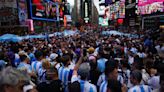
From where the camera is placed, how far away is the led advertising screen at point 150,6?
157 ft

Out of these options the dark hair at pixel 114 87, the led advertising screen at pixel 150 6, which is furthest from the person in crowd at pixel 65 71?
the led advertising screen at pixel 150 6

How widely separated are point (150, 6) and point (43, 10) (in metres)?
29.2

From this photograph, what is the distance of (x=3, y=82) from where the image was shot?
3428mm

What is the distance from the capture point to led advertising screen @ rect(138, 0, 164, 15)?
47781 millimetres

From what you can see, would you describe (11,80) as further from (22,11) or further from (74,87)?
(22,11)

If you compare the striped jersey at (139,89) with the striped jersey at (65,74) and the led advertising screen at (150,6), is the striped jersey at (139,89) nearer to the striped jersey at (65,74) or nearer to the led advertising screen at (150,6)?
the striped jersey at (65,74)

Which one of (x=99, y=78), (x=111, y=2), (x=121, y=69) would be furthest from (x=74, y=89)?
(x=111, y=2)

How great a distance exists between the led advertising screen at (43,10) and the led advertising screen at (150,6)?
2069cm

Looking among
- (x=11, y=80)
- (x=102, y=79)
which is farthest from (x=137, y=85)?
(x=11, y=80)

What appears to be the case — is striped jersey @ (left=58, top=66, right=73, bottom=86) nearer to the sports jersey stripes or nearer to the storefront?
the sports jersey stripes

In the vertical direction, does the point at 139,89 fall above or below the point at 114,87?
below

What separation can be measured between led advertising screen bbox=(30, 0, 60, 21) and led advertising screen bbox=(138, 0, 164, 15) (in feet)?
67.9

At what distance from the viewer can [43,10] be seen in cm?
7369

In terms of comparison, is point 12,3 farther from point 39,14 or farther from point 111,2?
point 111,2
